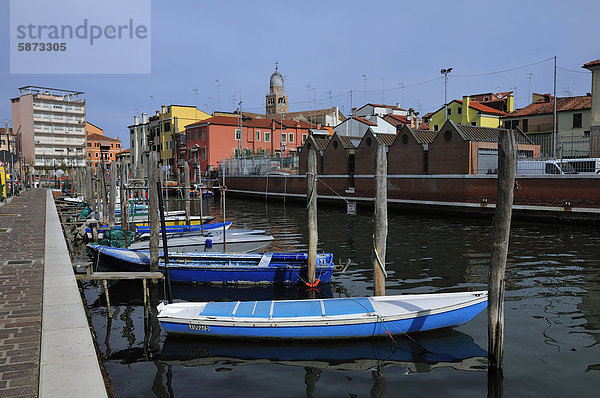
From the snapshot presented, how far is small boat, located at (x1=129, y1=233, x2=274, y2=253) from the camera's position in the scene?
16.0m

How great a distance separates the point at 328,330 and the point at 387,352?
1185 millimetres

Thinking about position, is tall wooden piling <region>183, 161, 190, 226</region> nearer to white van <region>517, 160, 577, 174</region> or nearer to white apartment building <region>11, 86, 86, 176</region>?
white van <region>517, 160, 577, 174</region>

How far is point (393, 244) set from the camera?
20438mm

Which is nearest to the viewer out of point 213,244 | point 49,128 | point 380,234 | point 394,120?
point 380,234

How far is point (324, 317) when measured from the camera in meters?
8.69

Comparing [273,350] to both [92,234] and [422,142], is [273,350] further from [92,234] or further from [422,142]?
[422,142]

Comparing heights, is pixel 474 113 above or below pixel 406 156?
above

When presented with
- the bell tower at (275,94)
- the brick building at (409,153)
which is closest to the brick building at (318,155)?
the brick building at (409,153)

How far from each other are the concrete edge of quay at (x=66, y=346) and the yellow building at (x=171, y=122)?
66595mm

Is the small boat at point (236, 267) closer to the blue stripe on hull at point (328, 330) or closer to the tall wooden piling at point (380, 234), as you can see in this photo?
the tall wooden piling at point (380, 234)

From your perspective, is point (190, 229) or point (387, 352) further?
point (190, 229)

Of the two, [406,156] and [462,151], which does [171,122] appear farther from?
[462,151]

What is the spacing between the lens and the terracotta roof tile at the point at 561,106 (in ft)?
155

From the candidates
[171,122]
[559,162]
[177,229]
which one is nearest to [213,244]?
[177,229]
